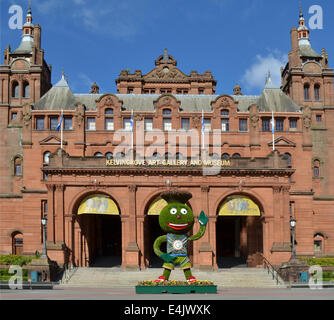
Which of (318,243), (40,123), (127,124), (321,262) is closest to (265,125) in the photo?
(318,243)

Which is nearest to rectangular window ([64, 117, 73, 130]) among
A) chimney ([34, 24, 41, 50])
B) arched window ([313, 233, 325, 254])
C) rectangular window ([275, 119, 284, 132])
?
chimney ([34, 24, 41, 50])

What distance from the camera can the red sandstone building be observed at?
48.4m

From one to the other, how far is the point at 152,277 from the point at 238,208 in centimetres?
1128

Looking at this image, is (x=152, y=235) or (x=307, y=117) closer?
(x=152, y=235)

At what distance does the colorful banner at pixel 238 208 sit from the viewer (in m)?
49.2

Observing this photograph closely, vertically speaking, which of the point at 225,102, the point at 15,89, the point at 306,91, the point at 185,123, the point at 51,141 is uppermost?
the point at 15,89

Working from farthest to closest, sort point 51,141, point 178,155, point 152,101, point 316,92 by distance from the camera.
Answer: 1. point 316,92
2. point 152,101
3. point 51,141
4. point 178,155

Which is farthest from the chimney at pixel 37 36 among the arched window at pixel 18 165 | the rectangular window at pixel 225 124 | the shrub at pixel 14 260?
the shrub at pixel 14 260

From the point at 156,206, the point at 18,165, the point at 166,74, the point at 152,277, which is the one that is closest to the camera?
the point at 152,277

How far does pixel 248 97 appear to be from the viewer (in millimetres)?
64312

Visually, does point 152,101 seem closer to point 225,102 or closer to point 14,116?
point 225,102

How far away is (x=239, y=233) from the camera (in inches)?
2283
